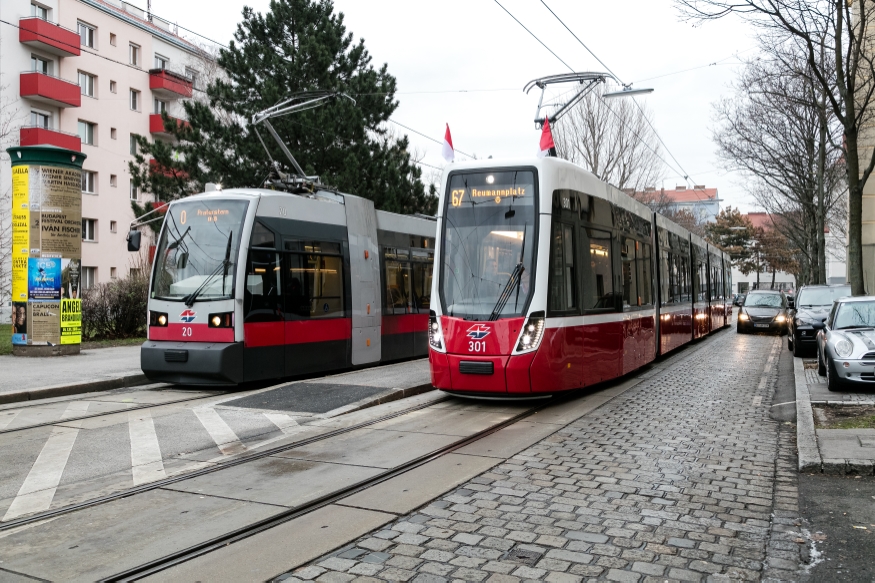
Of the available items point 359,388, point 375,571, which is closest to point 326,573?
point 375,571

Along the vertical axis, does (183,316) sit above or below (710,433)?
above

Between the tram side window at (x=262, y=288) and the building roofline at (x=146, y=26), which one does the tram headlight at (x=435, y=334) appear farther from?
the building roofline at (x=146, y=26)

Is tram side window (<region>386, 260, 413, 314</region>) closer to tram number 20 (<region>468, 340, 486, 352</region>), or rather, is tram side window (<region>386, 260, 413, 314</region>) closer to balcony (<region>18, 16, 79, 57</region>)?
tram number 20 (<region>468, 340, 486, 352</region>)

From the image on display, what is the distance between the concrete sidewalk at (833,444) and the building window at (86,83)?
125ft

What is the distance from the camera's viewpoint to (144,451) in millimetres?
7445

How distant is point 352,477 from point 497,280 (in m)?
4.14

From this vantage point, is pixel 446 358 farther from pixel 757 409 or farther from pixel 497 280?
pixel 757 409

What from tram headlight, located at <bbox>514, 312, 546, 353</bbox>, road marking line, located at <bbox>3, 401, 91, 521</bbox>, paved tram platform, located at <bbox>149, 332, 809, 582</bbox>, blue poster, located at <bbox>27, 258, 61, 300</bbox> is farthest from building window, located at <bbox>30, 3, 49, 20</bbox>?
paved tram platform, located at <bbox>149, 332, 809, 582</bbox>

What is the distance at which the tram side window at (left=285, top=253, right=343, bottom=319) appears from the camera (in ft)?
41.3

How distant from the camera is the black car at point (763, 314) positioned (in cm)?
2769

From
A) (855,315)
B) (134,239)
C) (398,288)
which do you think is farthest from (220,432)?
(855,315)

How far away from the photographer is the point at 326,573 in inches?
168

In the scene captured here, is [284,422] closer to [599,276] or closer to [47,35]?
[599,276]

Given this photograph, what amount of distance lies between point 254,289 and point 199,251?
41.2 inches
